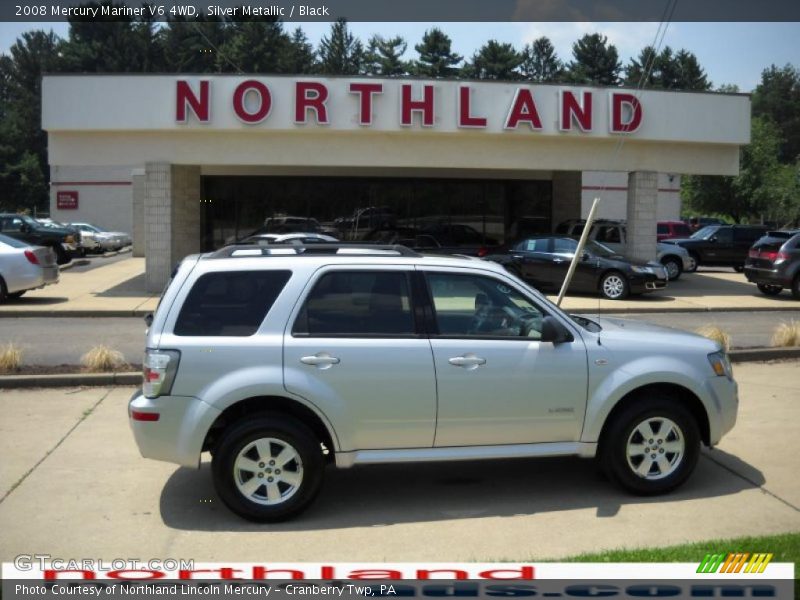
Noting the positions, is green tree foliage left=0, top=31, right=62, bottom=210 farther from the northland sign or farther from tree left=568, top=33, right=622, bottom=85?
the northland sign

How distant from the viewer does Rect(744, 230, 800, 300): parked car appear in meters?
21.0

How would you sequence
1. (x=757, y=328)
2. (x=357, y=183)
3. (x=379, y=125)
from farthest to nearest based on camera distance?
(x=357, y=183) < (x=379, y=125) < (x=757, y=328)

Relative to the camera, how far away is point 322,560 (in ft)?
17.6

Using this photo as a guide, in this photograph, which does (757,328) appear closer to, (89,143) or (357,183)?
(357,183)

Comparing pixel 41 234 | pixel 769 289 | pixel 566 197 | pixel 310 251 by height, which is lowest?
pixel 769 289

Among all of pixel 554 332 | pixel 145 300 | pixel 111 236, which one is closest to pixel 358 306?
pixel 554 332

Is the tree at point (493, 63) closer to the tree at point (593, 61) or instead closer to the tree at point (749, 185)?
the tree at point (593, 61)

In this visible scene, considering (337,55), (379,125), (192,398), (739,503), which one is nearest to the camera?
(192,398)

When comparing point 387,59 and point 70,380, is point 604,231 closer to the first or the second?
point 70,380

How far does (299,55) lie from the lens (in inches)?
2751

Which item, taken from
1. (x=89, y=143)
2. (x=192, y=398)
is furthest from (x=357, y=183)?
(x=192, y=398)

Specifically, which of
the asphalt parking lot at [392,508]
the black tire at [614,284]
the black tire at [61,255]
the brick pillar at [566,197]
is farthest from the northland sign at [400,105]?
the asphalt parking lot at [392,508]

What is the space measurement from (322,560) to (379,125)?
1637cm

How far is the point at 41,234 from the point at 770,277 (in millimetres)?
21748
